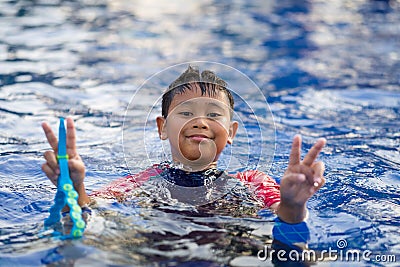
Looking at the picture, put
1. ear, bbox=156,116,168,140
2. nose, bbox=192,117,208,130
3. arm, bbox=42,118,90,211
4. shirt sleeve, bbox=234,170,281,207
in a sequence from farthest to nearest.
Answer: ear, bbox=156,116,168,140, shirt sleeve, bbox=234,170,281,207, nose, bbox=192,117,208,130, arm, bbox=42,118,90,211

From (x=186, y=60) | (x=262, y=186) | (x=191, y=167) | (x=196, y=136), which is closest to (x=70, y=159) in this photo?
(x=196, y=136)

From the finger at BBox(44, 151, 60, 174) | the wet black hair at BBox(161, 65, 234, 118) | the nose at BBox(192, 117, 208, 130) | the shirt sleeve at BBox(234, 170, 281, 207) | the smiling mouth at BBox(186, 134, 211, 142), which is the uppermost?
the wet black hair at BBox(161, 65, 234, 118)

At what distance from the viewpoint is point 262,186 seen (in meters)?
3.70

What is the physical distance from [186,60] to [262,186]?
18.0ft

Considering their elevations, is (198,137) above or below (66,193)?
above

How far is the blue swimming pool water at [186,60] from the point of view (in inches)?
118

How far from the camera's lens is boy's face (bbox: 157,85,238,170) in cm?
343

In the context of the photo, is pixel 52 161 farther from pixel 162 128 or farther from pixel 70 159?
pixel 162 128

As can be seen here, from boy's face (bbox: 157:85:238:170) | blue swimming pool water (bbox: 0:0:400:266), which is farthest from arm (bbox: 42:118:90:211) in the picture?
boy's face (bbox: 157:85:238:170)

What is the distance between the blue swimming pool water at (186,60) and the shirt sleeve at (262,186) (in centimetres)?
24

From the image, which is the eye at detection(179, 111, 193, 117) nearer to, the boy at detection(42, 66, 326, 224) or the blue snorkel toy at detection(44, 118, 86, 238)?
the boy at detection(42, 66, 326, 224)

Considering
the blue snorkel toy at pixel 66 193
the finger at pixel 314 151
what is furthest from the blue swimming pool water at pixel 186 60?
the finger at pixel 314 151

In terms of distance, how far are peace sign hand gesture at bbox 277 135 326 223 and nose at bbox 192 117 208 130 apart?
2.16 feet

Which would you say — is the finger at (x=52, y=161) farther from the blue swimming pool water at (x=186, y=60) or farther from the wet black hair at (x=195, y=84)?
the wet black hair at (x=195, y=84)
